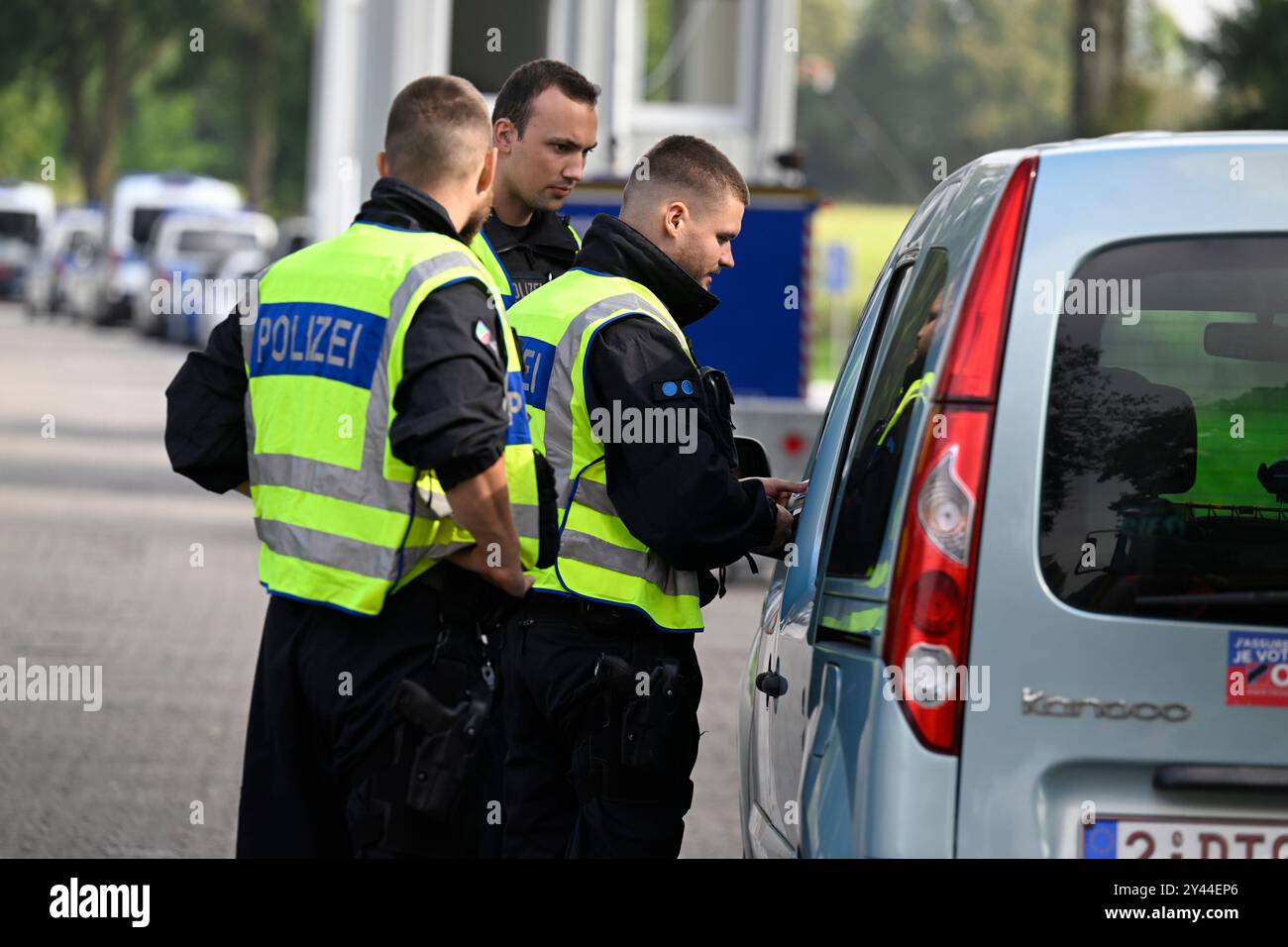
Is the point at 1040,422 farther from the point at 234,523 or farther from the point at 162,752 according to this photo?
the point at 234,523

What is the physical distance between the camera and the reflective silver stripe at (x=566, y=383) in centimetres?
435

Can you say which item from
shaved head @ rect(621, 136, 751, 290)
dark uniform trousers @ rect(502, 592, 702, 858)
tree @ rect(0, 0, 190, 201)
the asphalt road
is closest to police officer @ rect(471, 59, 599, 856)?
shaved head @ rect(621, 136, 751, 290)

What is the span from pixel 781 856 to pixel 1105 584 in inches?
34.7

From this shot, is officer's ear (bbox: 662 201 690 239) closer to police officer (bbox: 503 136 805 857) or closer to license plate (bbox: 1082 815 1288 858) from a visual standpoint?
police officer (bbox: 503 136 805 857)

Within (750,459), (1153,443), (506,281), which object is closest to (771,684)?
(750,459)

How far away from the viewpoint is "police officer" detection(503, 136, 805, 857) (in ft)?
13.9

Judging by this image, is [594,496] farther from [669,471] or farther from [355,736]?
[355,736]

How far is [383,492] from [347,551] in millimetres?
122

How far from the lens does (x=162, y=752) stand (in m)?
8.01

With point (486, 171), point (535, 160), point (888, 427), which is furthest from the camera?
point (535, 160)

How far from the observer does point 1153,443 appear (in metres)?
3.36

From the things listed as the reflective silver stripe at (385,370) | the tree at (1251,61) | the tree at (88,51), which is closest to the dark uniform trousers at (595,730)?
the reflective silver stripe at (385,370)
